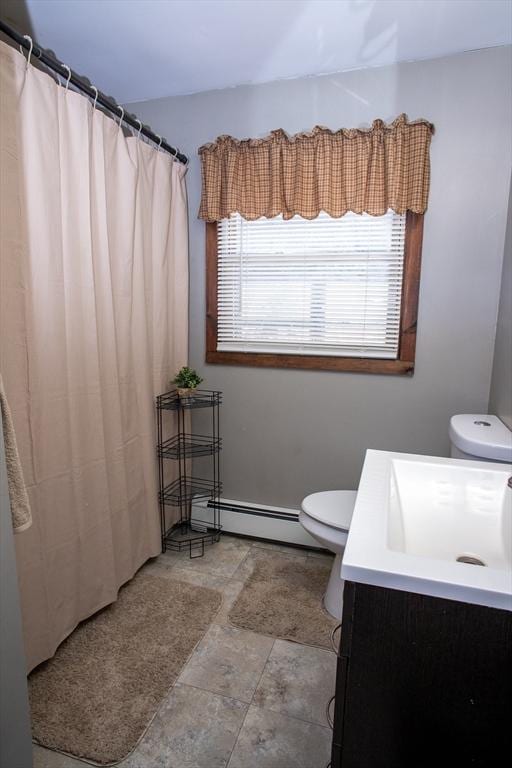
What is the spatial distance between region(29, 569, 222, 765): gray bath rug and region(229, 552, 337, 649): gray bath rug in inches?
6.5

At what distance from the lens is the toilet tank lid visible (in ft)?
4.86

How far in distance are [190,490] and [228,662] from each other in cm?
112

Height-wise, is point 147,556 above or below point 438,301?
below

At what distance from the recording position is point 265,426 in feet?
8.00

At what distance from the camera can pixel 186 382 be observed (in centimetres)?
228

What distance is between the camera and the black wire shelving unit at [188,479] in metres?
2.30

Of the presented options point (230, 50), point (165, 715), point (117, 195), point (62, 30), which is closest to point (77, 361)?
point (117, 195)

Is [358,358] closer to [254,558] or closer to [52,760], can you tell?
[254,558]

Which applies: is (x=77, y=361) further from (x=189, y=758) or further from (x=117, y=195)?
(x=189, y=758)

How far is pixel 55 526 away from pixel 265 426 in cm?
121

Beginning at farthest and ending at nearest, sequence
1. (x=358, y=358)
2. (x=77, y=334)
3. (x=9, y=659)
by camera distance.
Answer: (x=358, y=358) < (x=77, y=334) < (x=9, y=659)

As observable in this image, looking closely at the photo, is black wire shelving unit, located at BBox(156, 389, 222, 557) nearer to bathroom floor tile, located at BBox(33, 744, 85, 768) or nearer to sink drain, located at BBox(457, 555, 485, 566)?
bathroom floor tile, located at BBox(33, 744, 85, 768)

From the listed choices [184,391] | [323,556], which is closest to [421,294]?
[184,391]

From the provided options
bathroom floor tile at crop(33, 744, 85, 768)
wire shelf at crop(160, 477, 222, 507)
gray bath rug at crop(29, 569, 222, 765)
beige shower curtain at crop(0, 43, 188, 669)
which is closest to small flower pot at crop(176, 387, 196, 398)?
beige shower curtain at crop(0, 43, 188, 669)
